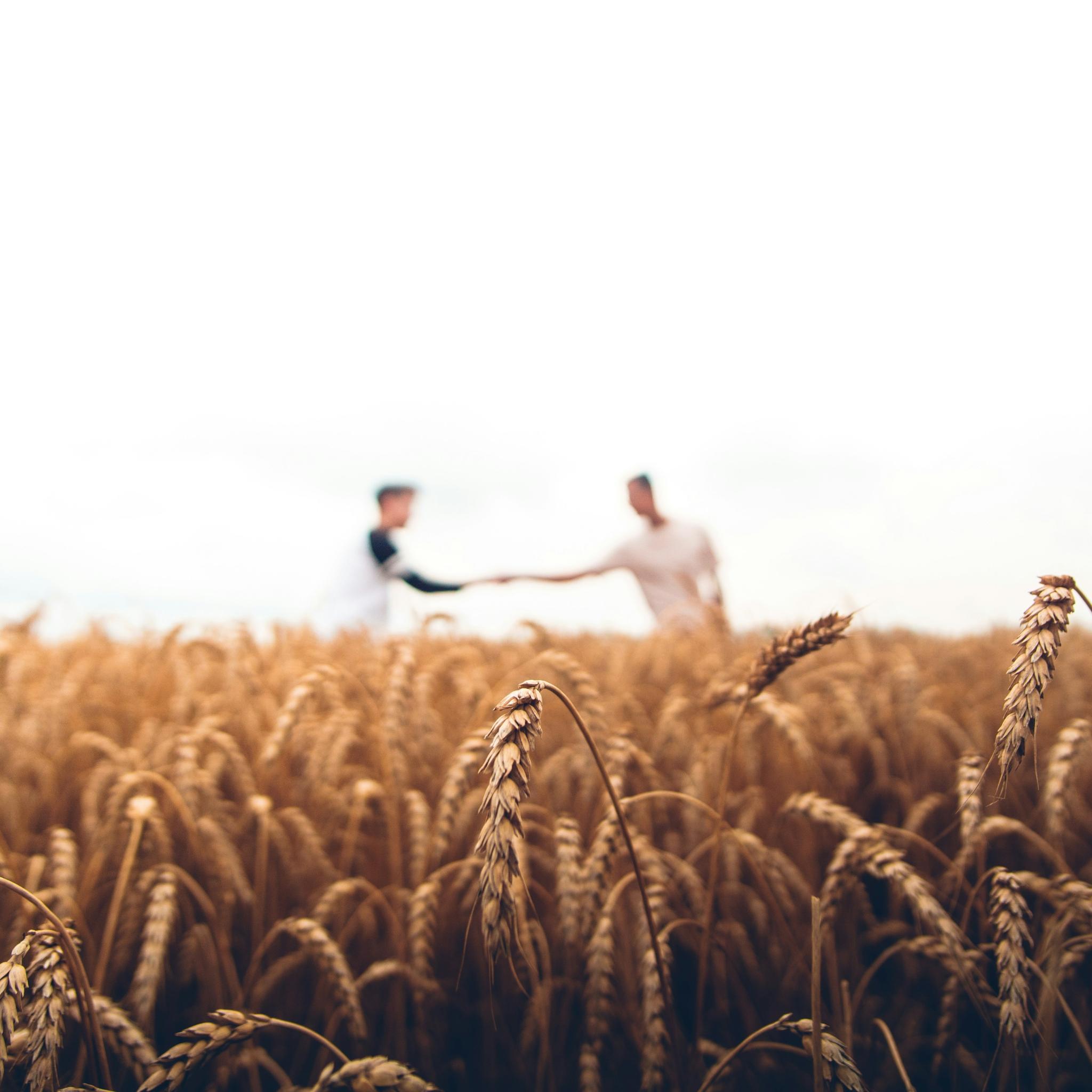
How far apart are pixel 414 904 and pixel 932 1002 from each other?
112cm

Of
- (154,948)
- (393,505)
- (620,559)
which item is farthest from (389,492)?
(154,948)

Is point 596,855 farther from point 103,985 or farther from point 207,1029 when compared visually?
point 103,985

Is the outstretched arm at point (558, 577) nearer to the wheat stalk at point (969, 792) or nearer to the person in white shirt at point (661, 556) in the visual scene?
the person in white shirt at point (661, 556)

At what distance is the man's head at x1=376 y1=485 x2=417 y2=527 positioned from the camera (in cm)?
701

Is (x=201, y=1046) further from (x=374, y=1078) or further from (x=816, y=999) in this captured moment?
(x=816, y=999)

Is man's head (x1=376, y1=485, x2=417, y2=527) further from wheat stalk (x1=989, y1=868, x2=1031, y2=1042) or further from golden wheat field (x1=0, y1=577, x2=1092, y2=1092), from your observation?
wheat stalk (x1=989, y1=868, x2=1031, y2=1042)

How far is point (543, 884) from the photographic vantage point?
6.23 ft

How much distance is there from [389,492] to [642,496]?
2263 millimetres

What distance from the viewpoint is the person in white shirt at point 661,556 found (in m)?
7.01

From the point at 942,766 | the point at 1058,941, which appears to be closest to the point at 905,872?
the point at 1058,941

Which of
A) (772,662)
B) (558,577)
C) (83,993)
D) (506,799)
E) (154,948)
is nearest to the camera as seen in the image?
(506,799)

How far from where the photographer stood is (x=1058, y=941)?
114cm

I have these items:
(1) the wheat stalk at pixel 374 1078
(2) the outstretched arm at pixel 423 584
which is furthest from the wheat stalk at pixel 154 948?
(2) the outstretched arm at pixel 423 584

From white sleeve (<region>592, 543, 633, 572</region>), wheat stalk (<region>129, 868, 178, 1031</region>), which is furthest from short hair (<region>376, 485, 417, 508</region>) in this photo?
wheat stalk (<region>129, 868, 178, 1031</region>)
